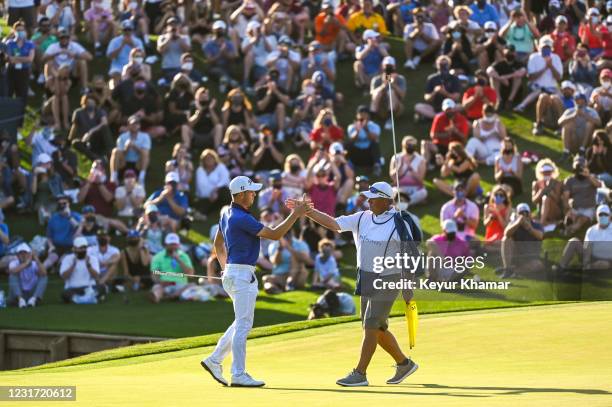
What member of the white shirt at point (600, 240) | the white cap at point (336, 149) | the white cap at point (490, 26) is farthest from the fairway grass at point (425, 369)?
the white cap at point (490, 26)

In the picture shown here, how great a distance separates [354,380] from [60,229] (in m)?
13.7

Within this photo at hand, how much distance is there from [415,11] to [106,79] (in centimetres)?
623

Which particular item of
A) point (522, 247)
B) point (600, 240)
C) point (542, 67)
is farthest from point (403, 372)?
point (542, 67)

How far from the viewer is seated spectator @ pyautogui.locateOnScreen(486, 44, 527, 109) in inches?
1162

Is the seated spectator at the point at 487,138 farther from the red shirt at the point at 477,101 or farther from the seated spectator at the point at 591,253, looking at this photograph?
the seated spectator at the point at 591,253

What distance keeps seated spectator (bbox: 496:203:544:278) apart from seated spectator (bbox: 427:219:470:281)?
58 centimetres

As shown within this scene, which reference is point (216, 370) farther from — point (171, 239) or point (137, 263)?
point (137, 263)

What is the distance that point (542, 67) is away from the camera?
29328 mm

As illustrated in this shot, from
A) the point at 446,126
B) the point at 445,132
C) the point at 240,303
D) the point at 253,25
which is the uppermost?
the point at 253,25

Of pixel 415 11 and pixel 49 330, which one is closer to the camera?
pixel 49 330

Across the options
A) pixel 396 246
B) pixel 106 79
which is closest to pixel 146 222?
pixel 106 79

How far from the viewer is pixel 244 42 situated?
3172cm

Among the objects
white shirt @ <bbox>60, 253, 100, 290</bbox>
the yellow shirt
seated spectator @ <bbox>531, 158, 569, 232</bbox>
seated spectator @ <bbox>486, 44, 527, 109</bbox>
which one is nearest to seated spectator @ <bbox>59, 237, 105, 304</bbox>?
white shirt @ <bbox>60, 253, 100, 290</bbox>

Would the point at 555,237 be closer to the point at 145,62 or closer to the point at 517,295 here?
the point at 517,295
